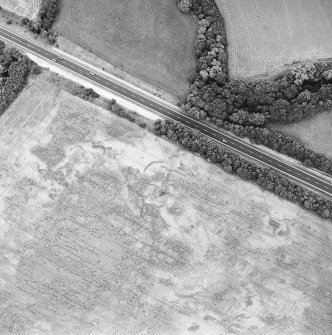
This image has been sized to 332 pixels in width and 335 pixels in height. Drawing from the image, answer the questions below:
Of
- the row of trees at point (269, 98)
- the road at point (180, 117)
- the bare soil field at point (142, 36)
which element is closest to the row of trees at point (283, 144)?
the row of trees at point (269, 98)

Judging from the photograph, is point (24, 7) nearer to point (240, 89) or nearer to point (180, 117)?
point (180, 117)

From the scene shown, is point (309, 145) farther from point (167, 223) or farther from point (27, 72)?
point (27, 72)

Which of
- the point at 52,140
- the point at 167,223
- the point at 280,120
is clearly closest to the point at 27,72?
the point at 52,140

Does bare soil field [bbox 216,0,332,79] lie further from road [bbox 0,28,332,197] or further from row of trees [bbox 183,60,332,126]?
road [bbox 0,28,332,197]

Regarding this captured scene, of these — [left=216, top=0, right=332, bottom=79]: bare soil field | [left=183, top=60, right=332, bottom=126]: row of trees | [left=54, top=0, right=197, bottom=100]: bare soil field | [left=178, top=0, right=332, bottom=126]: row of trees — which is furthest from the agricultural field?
[left=216, top=0, right=332, bottom=79]: bare soil field

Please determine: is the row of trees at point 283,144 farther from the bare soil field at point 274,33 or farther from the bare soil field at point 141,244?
the bare soil field at point 274,33
